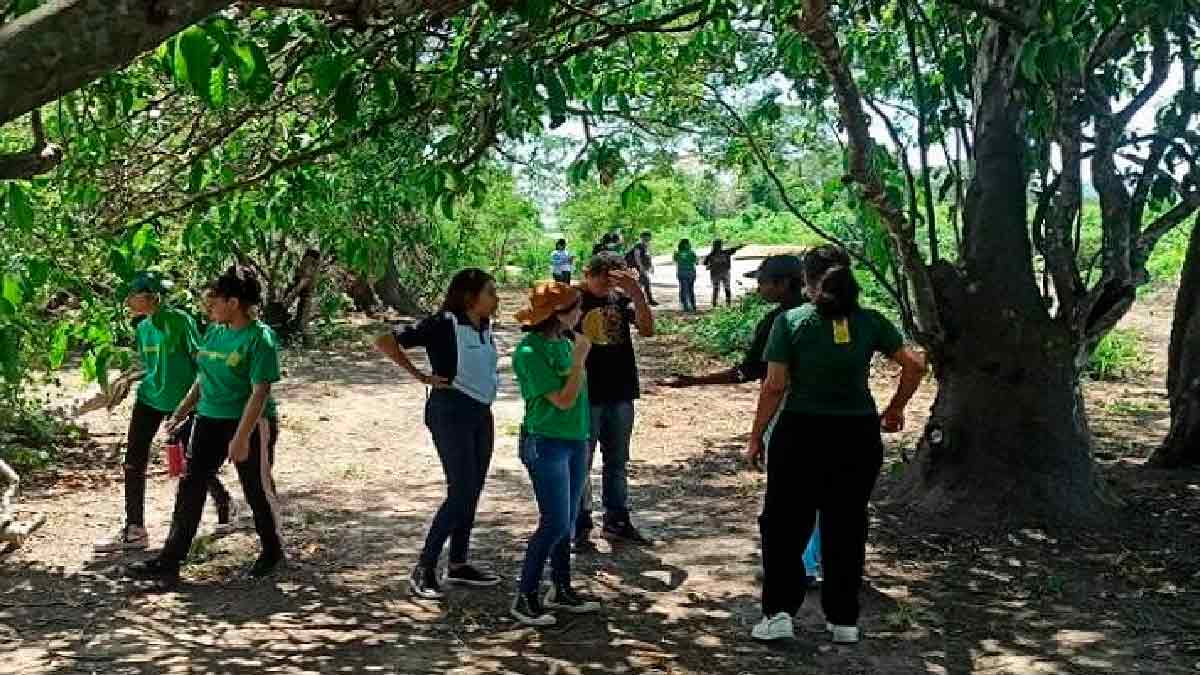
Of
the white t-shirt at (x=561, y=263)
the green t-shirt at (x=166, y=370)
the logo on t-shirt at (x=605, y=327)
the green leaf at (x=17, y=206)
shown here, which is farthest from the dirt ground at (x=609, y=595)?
the white t-shirt at (x=561, y=263)

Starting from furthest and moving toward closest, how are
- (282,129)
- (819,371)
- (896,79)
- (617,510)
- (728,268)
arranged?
1. (728,268)
2. (896,79)
3. (282,129)
4. (617,510)
5. (819,371)

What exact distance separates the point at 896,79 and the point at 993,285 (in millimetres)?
2929

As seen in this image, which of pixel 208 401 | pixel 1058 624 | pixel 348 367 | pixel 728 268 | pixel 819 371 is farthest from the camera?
pixel 728 268

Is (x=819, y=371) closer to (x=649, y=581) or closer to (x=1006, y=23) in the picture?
(x=649, y=581)

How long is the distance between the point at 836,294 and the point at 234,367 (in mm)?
2860

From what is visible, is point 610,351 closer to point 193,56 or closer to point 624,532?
point 624,532

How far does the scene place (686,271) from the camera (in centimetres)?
2438

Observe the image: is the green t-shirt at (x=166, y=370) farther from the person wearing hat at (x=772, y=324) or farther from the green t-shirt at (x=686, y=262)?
the green t-shirt at (x=686, y=262)

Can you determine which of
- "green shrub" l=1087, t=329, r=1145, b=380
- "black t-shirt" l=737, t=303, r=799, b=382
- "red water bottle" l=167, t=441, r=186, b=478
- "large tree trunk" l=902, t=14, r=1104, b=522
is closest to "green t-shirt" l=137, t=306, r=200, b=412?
"red water bottle" l=167, t=441, r=186, b=478

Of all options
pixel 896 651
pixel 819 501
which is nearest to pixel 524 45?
pixel 819 501

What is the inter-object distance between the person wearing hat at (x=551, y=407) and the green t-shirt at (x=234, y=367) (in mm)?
1345

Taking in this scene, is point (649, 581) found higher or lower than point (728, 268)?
lower

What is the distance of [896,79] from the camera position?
10062 mm

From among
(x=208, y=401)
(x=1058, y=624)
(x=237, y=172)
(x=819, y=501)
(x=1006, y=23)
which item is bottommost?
(x=1058, y=624)
